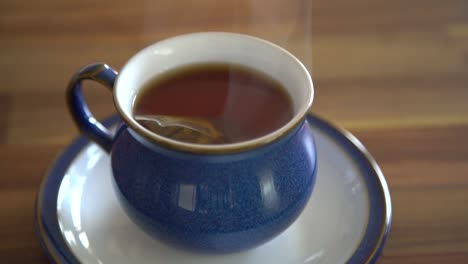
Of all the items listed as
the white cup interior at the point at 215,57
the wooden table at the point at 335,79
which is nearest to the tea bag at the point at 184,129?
the white cup interior at the point at 215,57

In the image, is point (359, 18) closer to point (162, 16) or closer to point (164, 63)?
point (162, 16)

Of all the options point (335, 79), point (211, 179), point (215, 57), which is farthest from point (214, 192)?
point (335, 79)

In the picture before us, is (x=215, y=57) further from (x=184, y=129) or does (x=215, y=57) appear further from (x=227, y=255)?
(x=227, y=255)

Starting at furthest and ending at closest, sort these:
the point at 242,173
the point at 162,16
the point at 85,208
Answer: the point at 162,16
the point at 85,208
the point at 242,173

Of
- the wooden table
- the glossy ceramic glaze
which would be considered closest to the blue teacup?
the glossy ceramic glaze

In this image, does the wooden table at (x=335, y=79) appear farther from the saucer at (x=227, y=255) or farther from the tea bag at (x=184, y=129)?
the tea bag at (x=184, y=129)

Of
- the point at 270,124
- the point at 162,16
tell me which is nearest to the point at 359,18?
the point at 162,16
